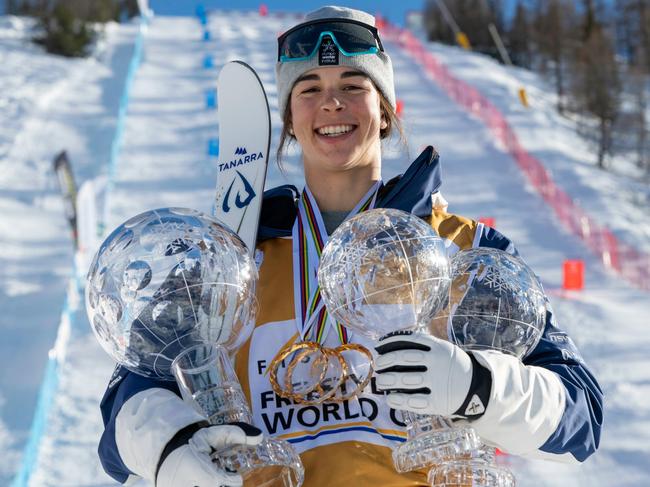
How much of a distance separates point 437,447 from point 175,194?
39.1ft

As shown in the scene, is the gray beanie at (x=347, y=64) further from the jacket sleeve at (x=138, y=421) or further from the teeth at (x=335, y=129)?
the jacket sleeve at (x=138, y=421)

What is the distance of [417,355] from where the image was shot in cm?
175

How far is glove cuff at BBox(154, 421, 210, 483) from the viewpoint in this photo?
1.79 m

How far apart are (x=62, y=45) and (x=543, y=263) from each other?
25218 mm

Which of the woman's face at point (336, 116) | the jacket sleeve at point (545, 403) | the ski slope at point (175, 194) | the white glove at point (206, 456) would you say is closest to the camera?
the white glove at point (206, 456)

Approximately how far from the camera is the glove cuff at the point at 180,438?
5.88 feet

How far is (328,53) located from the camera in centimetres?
247

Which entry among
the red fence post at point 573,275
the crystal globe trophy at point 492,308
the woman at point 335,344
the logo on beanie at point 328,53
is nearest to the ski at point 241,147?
the woman at point 335,344

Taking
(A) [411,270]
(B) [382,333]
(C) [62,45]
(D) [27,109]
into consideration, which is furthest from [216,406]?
(C) [62,45]

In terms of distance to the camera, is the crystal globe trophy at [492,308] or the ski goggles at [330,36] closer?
the crystal globe trophy at [492,308]

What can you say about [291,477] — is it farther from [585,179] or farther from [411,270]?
[585,179]

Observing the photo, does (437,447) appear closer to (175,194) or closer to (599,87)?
(175,194)

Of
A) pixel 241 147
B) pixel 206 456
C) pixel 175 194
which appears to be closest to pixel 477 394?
pixel 206 456

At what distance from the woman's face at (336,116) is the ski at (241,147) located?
30 centimetres
